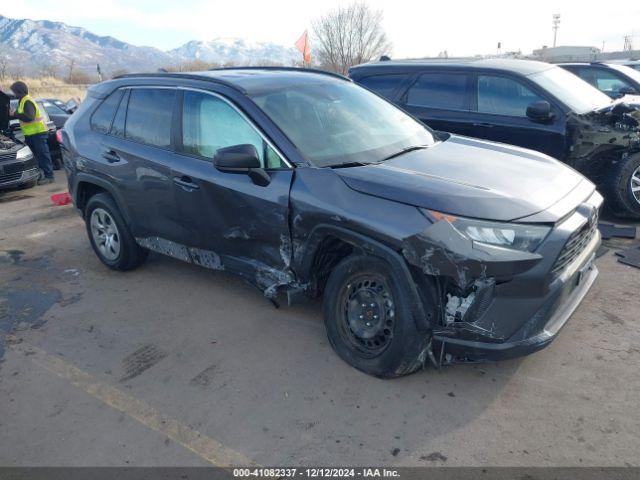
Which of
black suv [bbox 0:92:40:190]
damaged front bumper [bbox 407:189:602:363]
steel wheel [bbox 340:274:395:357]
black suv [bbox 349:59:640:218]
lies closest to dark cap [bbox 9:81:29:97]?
black suv [bbox 0:92:40:190]

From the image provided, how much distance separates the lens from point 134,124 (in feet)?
14.9

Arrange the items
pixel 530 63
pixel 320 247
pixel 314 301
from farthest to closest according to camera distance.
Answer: pixel 530 63, pixel 314 301, pixel 320 247

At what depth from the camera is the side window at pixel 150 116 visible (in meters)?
4.22

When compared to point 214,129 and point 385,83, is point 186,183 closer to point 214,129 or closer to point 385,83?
point 214,129

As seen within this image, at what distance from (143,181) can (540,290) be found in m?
3.26

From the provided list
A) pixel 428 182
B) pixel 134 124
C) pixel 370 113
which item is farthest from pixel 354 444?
pixel 134 124

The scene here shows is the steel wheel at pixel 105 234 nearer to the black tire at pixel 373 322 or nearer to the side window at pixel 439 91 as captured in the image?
the black tire at pixel 373 322

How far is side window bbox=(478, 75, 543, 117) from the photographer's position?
5.92 m

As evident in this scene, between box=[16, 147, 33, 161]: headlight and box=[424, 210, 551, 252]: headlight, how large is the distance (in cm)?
875

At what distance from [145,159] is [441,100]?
3.92 metres

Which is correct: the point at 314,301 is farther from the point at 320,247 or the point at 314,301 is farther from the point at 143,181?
the point at 143,181

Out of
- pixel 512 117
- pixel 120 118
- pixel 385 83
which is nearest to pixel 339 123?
pixel 120 118

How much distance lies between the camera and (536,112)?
5.62 meters

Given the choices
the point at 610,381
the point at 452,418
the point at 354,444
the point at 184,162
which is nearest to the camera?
the point at 354,444
